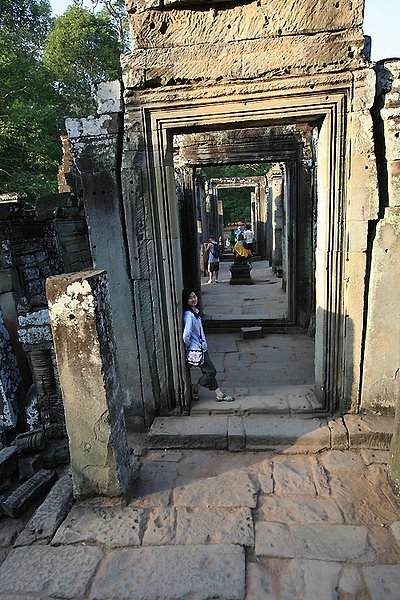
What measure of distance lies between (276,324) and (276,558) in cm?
490

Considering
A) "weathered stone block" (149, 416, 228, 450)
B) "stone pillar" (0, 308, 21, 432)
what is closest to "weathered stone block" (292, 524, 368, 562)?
"weathered stone block" (149, 416, 228, 450)

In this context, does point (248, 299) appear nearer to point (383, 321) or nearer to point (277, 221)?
point (277, 221)

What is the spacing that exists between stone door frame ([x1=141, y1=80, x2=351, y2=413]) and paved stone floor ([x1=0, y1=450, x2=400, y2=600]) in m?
1.08

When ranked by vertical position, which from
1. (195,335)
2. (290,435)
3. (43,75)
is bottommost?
(290,435)

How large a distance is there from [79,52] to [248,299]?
639 inches

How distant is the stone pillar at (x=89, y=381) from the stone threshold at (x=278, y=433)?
2.81 feet

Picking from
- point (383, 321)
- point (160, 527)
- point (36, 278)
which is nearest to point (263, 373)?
point (383, 321)

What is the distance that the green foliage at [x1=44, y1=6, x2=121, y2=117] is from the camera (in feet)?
58.9

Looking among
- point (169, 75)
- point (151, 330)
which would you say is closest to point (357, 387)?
point (151, 330)

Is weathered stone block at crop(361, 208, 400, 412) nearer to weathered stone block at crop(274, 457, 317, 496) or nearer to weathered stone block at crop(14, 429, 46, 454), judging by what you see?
weathered stone block at crop(274, 457, 317, 496)

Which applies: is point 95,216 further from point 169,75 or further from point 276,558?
point 276,558

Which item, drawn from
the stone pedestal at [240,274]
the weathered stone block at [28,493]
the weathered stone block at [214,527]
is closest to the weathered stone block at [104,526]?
the weathered stone block at [214,527]

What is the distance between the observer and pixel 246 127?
4.07m

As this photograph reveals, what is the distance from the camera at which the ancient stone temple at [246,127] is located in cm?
352
